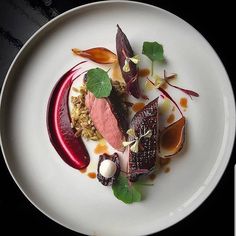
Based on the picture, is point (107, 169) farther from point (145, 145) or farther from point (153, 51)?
point (153, 51)

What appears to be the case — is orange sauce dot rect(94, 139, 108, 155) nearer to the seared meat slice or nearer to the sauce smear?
the seared meat slice

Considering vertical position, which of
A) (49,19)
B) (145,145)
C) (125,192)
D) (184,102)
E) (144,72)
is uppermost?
(49,19)

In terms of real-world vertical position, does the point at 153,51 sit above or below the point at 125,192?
above

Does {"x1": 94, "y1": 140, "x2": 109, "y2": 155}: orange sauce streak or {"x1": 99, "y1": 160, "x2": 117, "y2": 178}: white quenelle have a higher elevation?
{"x1": 94, "y1": 140, "x2": 109, "y2": 155}: orange sauce streak

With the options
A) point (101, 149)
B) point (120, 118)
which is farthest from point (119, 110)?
point (101, 149)

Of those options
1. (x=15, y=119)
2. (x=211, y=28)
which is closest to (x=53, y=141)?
(x=15, y=119)

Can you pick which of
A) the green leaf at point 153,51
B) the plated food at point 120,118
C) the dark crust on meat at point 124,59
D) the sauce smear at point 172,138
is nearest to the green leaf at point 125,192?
the plated food at point 120,118

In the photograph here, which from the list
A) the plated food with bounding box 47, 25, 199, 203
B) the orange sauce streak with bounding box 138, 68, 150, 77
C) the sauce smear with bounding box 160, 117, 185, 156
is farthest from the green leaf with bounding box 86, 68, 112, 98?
the sauce smear with bounding box 160, 117, 185, 156
